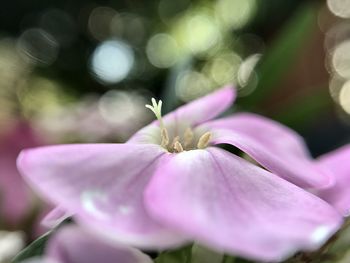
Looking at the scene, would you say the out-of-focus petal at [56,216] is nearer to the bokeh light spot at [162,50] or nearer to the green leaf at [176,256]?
the green leaf at [176,256]

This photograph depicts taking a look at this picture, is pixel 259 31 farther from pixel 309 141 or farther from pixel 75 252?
pixel 75 252

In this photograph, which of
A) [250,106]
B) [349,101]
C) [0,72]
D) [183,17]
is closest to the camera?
[250,106]

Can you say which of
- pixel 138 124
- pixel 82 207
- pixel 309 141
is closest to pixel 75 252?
pixel 82 207

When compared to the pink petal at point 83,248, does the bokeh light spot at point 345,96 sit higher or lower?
lower

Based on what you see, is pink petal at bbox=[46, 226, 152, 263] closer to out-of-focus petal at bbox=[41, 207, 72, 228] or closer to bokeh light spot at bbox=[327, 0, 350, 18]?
out-of-focus petal at bbox=[41, 207, 72, 228]

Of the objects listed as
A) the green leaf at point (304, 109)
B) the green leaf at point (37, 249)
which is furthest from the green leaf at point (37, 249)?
the green leaf at point (304, 109)

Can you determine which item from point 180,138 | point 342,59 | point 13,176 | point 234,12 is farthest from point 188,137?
point 342,59

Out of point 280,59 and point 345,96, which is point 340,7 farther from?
point 280,59
